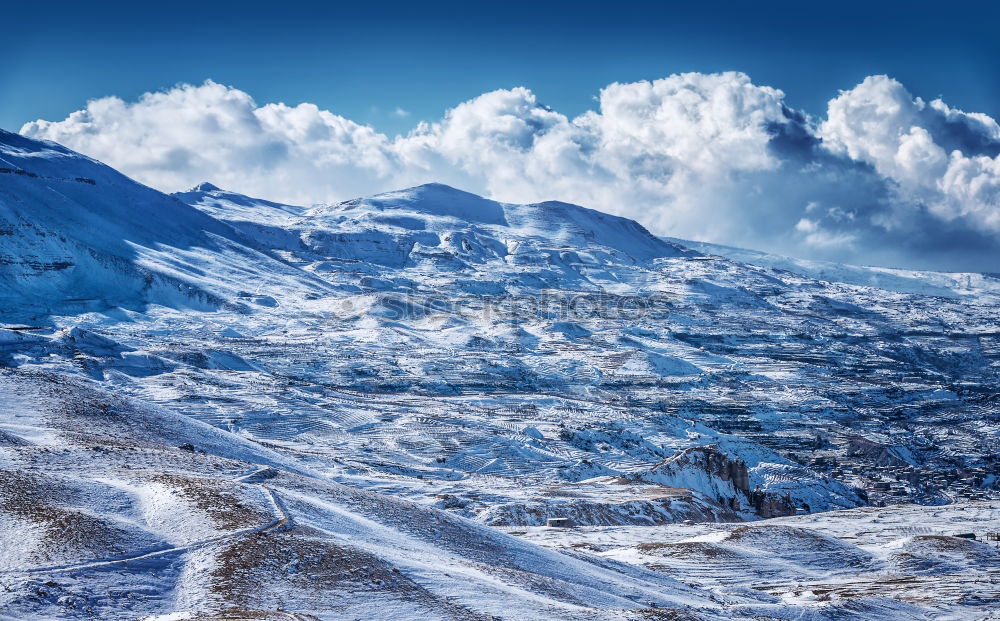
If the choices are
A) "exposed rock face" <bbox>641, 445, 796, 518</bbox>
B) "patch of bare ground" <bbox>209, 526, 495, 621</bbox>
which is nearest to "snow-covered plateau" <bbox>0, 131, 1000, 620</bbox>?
"patch of bare ground" <bbox>209, 526, 495, 621</bbox>

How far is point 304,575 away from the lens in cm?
2347

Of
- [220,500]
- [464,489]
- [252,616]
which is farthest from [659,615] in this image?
[464,489]

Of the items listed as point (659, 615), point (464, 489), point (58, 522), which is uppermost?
point (58, 522)

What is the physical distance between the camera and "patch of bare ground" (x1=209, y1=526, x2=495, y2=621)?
22047 millimetres

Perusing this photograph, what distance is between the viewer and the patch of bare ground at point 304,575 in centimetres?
2205

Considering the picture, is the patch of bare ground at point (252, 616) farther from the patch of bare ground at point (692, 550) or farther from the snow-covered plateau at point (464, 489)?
the patch of bare ground at point (692, 550)

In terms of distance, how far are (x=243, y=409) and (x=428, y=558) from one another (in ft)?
227

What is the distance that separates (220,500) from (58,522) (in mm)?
5140

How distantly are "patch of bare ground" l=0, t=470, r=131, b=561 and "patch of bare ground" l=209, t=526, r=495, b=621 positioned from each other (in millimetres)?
3245

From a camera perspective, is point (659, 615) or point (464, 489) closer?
point (659, 615)

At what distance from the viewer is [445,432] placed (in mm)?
90625

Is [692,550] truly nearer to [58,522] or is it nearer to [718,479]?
[58,522]

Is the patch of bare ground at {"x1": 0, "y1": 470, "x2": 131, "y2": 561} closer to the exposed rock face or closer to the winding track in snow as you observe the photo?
the winding track in snow

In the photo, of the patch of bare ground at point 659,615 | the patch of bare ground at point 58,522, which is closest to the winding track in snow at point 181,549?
the patch of bare ground at point 58,522
